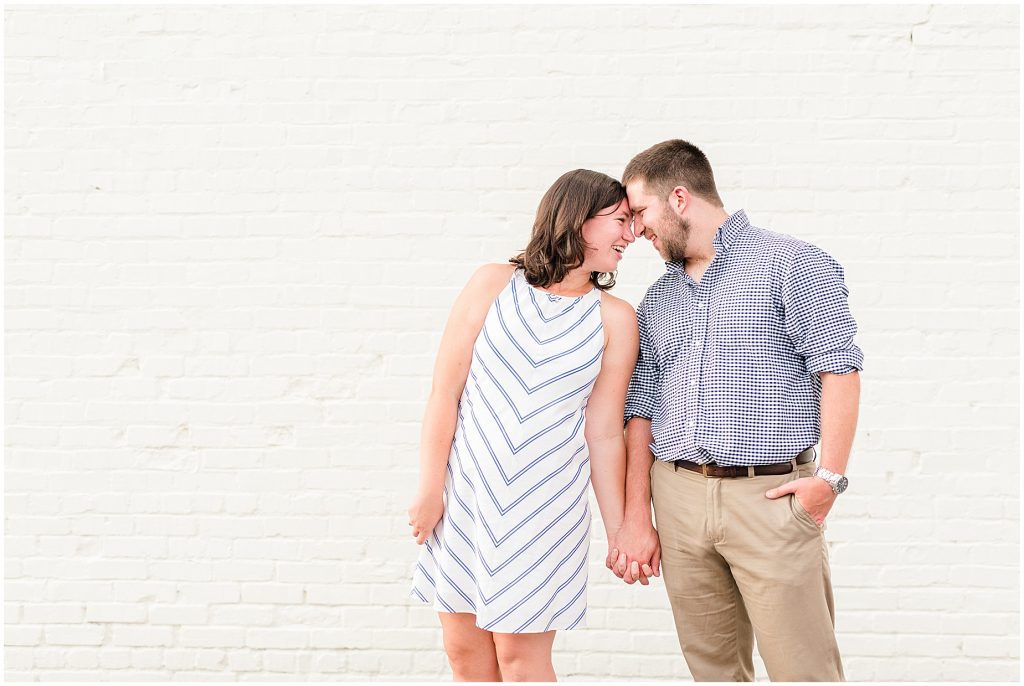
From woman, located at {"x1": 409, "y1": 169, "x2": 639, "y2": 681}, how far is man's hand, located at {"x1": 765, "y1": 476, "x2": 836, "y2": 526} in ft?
1.30

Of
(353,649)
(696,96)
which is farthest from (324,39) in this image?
(353,649)

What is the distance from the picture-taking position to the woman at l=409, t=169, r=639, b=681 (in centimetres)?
199

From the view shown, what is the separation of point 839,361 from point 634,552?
676 mm

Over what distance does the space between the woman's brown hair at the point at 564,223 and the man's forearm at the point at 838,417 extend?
2.12 ft

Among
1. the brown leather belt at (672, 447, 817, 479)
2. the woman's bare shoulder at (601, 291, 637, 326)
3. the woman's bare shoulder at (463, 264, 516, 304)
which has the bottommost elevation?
the brown leather belt at (672, 447, 817, 479)

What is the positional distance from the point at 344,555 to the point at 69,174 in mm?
1583

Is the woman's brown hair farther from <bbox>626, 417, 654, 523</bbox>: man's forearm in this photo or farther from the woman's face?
<bbox>626, 417, 654, 523</bbox>: man's forearm

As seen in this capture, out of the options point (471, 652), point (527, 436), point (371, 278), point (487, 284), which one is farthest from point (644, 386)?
point (371, 278)

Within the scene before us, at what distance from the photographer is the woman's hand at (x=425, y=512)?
6.79 feet

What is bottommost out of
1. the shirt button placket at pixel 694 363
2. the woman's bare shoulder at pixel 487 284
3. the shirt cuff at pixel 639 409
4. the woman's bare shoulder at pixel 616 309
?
the shirt cuff at pixel 639 409

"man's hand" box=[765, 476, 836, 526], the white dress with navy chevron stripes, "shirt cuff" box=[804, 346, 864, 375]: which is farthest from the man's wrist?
"shirt cuff" box=[804, 346, 864, 375]

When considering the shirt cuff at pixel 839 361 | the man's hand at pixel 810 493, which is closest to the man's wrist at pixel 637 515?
the man's hand at pixel 810 493

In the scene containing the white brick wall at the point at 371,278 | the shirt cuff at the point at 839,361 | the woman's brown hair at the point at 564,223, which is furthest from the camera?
the white brick wall at the point at 371,278

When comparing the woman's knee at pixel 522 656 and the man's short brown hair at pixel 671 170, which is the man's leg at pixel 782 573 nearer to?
the woman's knee at pixel 522 656
